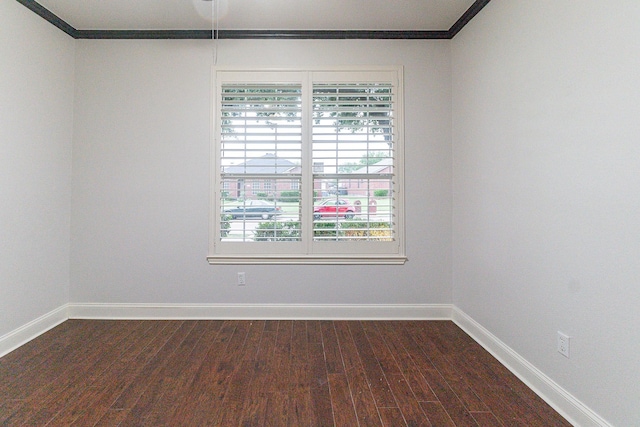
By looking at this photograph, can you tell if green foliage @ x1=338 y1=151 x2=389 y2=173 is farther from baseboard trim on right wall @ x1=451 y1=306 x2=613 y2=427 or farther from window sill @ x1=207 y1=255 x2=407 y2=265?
baseboard trim on right wall @ x1=451 y1=306 x2=613 y2=427

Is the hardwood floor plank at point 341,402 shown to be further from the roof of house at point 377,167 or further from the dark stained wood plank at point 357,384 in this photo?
the roof of house at point 377,167

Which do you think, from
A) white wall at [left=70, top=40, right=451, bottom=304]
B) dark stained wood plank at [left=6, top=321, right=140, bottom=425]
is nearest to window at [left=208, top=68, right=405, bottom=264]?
white wall at [left=70, top=40, right=451, bottom=304]

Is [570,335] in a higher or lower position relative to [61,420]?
higher

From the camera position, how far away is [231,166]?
313cm

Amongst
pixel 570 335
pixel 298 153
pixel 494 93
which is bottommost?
pixel 570 335

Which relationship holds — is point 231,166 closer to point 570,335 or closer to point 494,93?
point 494,93

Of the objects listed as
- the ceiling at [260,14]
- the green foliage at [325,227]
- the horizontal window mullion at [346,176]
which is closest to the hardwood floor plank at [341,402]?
the green foliage at [325,227]

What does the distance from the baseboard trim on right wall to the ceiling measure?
103 inches

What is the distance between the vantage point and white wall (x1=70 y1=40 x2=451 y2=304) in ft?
10.2

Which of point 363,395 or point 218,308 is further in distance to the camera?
point 218,308

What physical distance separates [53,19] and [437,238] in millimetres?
3943

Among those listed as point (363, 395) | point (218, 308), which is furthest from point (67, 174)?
point (363, 395)

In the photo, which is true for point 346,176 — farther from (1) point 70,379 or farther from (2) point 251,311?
(1) point 70,379

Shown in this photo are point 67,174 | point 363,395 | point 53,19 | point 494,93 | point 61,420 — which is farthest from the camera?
point 67,174
